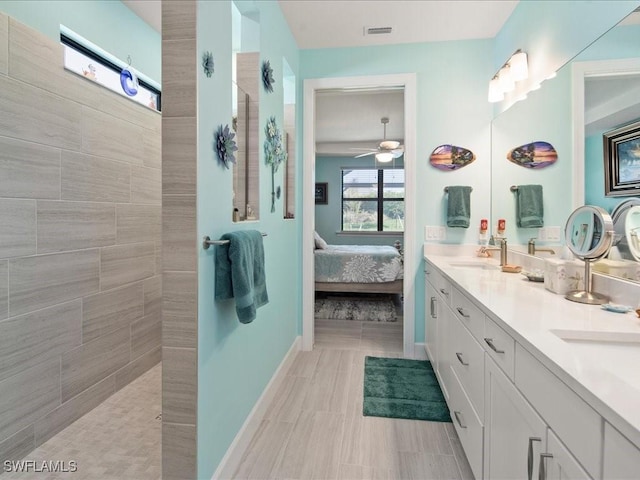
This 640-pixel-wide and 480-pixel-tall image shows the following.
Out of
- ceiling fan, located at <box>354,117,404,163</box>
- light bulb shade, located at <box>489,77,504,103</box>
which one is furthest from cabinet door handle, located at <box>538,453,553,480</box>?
ceiling fan, located at <box>354,117,404,163</box>

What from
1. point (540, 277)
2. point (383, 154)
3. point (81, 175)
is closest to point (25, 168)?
point (81, 175)

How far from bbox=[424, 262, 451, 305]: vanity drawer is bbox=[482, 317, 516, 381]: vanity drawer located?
2.36ft

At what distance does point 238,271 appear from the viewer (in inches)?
55.1

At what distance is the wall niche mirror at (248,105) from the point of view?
1919 millimetres

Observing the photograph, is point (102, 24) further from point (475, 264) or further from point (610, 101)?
point (475, 264)

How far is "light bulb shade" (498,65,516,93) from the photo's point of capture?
2441mm

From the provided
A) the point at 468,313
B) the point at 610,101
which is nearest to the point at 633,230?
the point at 610,101

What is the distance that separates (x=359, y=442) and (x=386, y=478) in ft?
0.88

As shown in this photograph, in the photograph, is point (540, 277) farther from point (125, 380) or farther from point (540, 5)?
point (125, 380)

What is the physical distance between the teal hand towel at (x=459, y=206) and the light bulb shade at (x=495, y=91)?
2.28 ft

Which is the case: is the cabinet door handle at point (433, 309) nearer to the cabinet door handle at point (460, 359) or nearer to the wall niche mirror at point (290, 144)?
the cabinet door handle at point (460, 359)

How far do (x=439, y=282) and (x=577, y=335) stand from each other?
129 centimetres

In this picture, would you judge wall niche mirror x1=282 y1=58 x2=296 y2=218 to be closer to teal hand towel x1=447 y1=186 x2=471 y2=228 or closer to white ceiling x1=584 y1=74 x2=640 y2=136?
teal hand towel x1=447 y1=186 x2=471 y2=228

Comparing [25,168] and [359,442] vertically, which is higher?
Result: [25,168]
